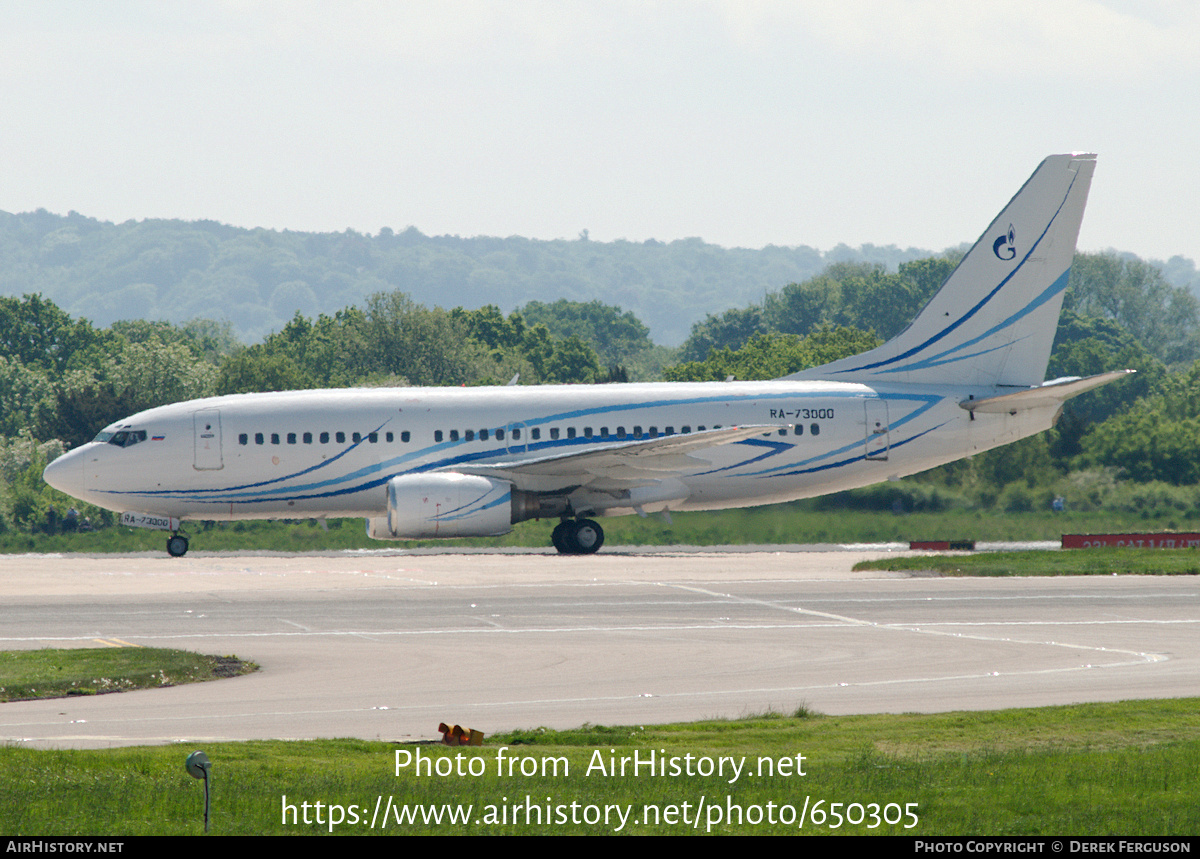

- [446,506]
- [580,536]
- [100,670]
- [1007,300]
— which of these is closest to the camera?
[100,670]

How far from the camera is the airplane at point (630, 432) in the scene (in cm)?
3872

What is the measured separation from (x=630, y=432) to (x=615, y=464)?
1.38 m

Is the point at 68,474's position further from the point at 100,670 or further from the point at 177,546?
the point at 100,670

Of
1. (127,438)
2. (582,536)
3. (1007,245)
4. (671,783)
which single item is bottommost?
(671,783)

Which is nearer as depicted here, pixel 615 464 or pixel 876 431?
pixel 615 464

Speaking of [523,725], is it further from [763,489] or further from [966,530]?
[966,530]

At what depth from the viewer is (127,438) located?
39125mm

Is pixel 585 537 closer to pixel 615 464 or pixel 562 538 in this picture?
pixel 562 538

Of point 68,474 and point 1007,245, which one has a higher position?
point 1007,245

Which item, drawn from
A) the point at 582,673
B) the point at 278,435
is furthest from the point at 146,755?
the point at 278,435

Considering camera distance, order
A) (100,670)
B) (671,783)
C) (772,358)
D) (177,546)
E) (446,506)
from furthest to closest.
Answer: (772,358) < (177,546) < (446,506) < (100,670) < (671,783)

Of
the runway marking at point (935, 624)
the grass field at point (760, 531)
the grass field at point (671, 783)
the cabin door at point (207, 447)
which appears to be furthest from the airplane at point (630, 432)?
the grass field at point (671, 783)

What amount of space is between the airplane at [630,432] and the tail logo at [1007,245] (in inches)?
→ 1.8

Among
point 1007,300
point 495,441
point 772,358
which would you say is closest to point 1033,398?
point 1007,300
